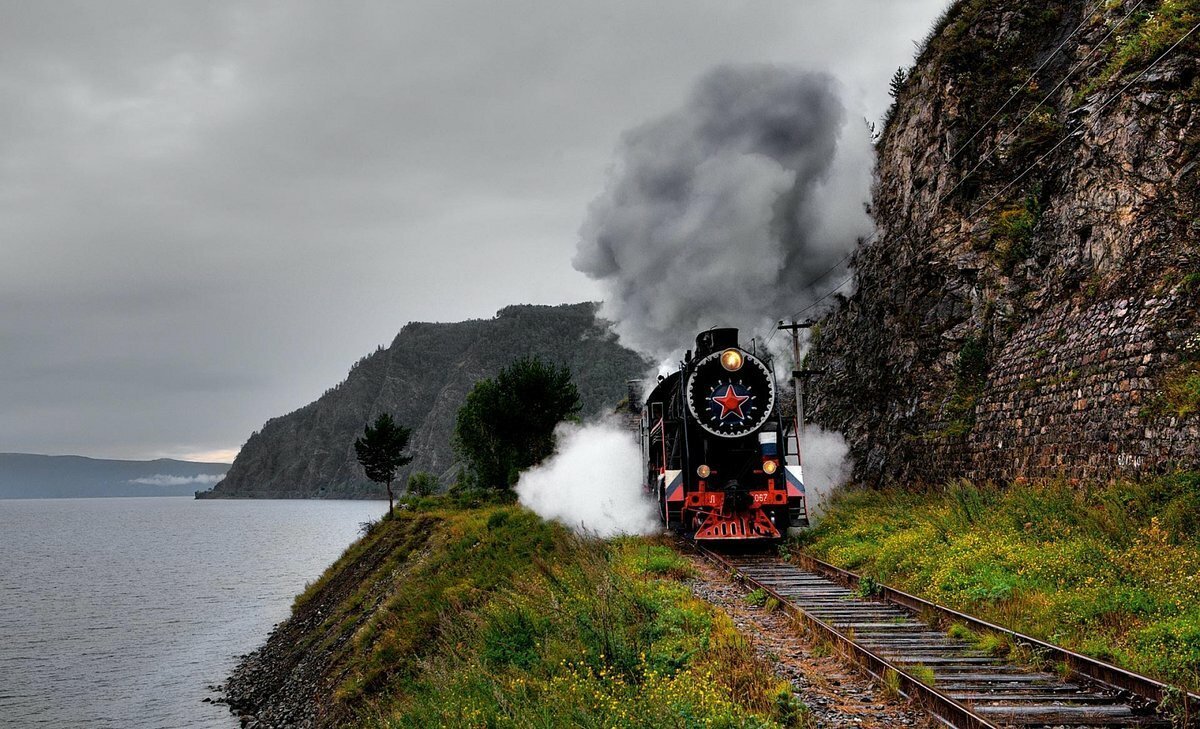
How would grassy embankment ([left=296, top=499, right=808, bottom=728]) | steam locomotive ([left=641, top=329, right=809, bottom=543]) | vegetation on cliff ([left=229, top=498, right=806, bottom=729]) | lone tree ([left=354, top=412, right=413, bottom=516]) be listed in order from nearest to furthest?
grassy embankment ([left=296, top=499, right=808, bottom=728]) < vegetation on cliff ([left=229, top=498, right=806, bottom=729]) < steam locomotive ([left=641, top=329, right=809, bottom=543]) < lone tree ([left=354, top=412, right=413, bottom=516])

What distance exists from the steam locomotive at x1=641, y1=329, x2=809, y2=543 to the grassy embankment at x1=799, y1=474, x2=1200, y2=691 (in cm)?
154

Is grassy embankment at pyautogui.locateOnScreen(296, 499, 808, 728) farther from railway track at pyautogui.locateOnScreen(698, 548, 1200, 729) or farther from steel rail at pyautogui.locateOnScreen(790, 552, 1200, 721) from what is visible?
steel rail at pyautogui.locateOnScreen(790, 552, 1200, 721)

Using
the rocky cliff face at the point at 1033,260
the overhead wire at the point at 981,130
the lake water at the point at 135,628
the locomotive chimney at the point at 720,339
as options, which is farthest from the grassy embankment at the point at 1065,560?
the lake water at the point at 135,628

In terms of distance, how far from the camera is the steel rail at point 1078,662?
6.19 metres

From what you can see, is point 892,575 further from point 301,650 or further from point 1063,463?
point 301,650

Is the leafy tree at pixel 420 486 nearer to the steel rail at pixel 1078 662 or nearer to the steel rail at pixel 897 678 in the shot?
the steel rail at pixel 1078 662

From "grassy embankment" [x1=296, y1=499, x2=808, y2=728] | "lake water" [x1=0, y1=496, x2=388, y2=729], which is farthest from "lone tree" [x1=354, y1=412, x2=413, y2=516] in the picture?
"grassy embankment" [x1=296, y1=499, x2=808, y2=728]

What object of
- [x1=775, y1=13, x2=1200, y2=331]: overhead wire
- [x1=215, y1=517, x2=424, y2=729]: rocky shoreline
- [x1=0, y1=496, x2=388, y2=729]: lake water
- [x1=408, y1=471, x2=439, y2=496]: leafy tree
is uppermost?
[x1=775, y1=13, x2=1200, y2=331]: overhead wire

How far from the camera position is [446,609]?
18.6 meters

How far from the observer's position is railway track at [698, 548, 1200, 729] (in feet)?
20.7

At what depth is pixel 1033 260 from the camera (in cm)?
1803

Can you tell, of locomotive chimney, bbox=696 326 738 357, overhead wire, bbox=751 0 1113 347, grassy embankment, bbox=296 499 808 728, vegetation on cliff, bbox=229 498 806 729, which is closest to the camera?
grassy embankment, bbox=296 499 808 728

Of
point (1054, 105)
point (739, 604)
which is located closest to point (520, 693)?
point (739, 604)

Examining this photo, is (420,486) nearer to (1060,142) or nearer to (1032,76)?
(1032,76)
